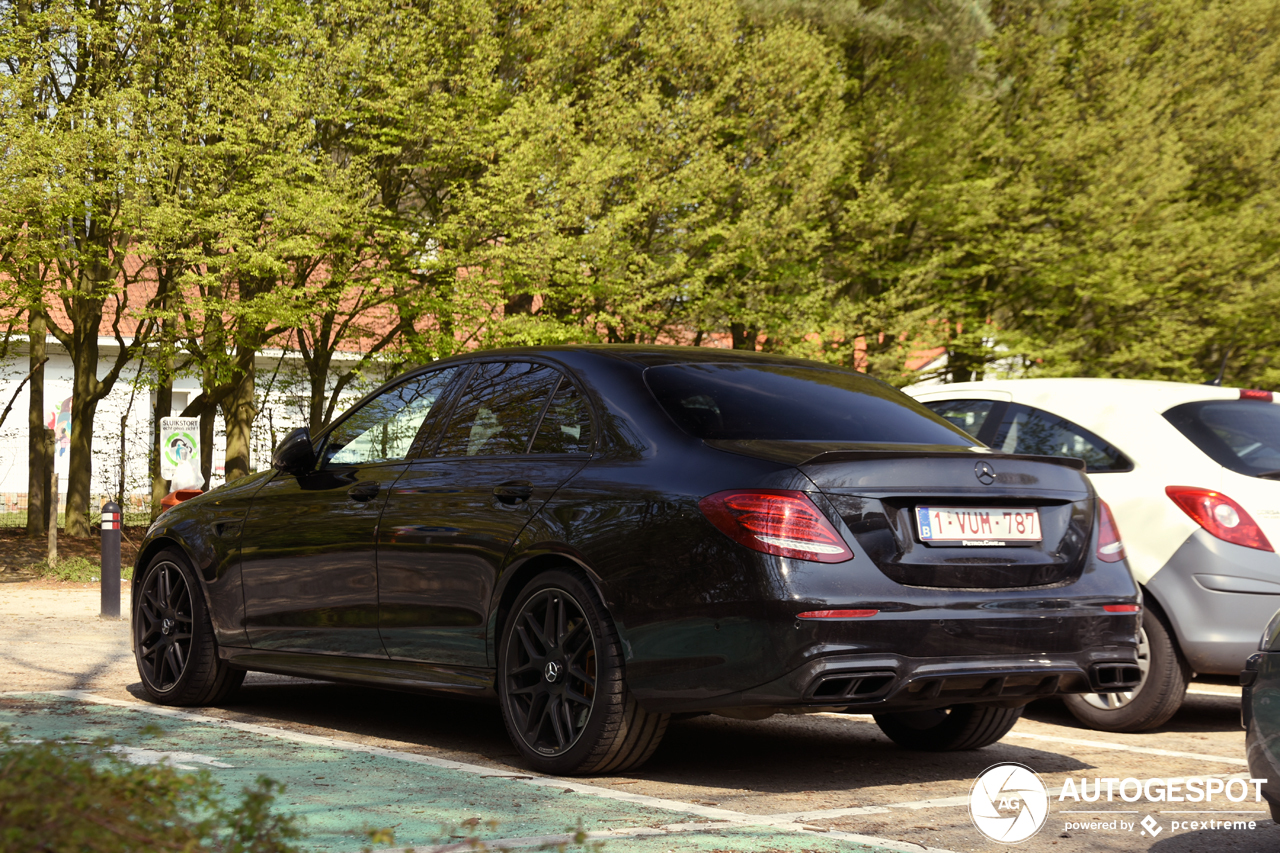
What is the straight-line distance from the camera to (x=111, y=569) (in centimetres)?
1199

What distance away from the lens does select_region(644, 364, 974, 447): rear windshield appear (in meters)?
5.12

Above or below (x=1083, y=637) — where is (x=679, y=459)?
above

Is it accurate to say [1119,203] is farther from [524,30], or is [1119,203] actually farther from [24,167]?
[24,167]

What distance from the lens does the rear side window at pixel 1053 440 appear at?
7.22 meters

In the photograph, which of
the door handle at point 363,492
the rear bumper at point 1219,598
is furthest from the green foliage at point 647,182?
the rear bumper at point 1219,598

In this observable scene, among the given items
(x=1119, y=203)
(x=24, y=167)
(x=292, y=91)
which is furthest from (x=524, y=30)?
(x=1119, y=203)

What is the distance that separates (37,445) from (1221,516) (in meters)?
21.6

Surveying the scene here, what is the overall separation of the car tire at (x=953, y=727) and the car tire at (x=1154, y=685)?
114 cm

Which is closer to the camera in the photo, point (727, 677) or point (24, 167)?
point (727, 677)

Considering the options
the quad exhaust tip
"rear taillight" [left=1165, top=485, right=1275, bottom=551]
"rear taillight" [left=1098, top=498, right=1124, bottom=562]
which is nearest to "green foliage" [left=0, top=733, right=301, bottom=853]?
the quad exhaust tip

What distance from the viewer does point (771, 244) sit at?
22.8 meters

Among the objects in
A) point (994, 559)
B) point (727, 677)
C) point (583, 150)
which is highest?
point (583, 150)

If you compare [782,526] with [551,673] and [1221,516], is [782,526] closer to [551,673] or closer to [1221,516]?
[551,673]

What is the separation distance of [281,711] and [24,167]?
10.3 metres
